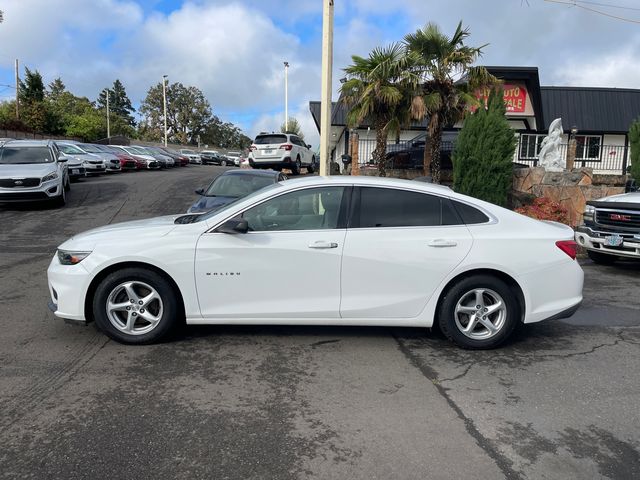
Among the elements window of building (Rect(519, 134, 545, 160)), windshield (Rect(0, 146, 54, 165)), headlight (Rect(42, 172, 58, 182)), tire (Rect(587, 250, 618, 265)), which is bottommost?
tire (Rect(587, 250, 618, 265))

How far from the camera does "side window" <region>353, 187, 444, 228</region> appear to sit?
16.6 feet

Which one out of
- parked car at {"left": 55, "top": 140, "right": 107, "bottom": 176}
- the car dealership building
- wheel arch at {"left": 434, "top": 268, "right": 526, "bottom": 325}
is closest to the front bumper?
wheel arch at {"left": 434, "top": 268, "right": 526, "bottom": 325}

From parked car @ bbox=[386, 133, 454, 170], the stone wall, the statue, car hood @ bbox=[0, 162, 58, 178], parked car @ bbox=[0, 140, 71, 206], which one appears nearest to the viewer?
the stone wall

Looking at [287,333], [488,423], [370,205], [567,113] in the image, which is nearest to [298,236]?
[370,205]

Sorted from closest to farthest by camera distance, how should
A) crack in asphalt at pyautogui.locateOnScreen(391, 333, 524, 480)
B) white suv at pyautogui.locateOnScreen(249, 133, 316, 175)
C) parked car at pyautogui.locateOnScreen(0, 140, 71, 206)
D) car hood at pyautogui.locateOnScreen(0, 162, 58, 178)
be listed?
crack in asphalt at pyautogui.locateOnScreen(391, 333, 524, 480)
parked car at pyautogui.locateOnScreen(0, 140, 71, 206)
car hood at pyautogui.locateOnScreen(0, 162, 58, 178)
white suv at pyautogui.locateOnScreen(249, 133, 316, 175)

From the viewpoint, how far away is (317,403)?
Answer: 3969mm

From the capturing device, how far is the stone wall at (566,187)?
1386 cm

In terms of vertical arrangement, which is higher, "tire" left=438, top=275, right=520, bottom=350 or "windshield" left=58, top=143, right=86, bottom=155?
"windshield" left=58, top=143, right=86, bottom=155

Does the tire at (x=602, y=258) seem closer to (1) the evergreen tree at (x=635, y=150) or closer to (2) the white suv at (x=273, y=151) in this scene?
(1) the evergreen tree at (x=635, y=150)

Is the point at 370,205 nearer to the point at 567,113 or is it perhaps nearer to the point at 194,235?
the point at 194,235

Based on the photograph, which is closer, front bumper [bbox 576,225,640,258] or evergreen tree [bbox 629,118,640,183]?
front bumper [bbox 576,225,640,258]

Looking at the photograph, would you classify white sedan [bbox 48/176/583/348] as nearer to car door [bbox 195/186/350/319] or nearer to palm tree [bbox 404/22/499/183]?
car door [bbox 195/186/350/319]

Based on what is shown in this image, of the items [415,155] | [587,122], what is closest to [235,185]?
[415,155]

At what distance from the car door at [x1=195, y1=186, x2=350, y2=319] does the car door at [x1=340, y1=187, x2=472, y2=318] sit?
128 mm
